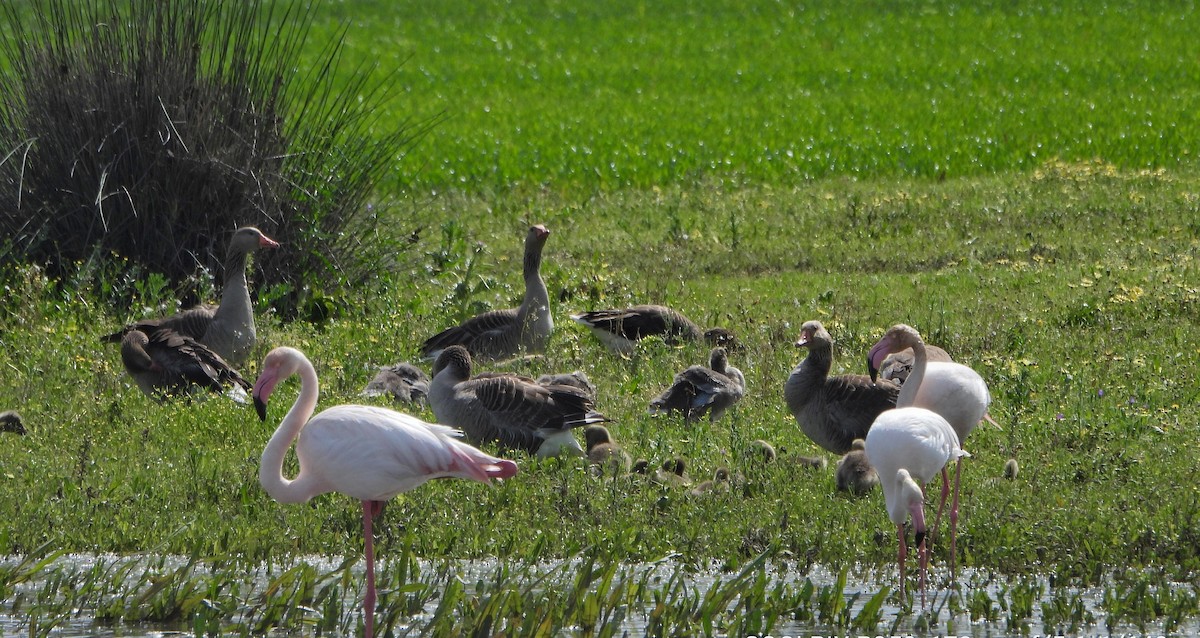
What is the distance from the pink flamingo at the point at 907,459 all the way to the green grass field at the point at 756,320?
0.43 m

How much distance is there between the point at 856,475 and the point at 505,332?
164 inches

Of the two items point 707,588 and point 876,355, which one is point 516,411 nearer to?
point 876,355

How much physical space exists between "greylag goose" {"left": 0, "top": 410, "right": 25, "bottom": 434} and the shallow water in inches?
94.0

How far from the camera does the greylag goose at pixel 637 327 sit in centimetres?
1207

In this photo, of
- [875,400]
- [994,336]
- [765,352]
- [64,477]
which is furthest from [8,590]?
[994,336]

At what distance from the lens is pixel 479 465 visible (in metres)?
7.25

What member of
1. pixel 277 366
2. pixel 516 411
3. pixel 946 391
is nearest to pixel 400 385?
pixel 516 411

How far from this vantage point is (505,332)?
11969 millimetres

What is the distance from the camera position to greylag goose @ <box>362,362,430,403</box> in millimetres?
10672

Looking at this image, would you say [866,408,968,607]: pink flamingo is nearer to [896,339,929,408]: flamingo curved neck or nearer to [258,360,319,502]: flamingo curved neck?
[896,339,929,408]: flamingo curved neck

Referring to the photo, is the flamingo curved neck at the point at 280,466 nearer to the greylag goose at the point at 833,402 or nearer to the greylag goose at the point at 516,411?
the greylag goose at the point at 516,411

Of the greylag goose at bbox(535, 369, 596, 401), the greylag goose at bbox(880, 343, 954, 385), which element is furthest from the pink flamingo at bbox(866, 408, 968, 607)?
the greylag goose at bbox(535, 369, 596, 401)

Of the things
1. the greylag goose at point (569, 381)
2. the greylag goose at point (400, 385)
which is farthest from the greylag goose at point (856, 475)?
the greylag goose at point (400, 385)

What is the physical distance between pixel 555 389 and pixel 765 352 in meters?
2.77
